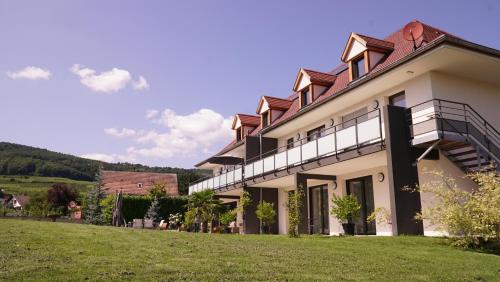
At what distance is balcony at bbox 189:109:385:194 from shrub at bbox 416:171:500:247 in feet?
13.4

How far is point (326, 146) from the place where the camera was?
771 inches

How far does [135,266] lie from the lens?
7.74 meters

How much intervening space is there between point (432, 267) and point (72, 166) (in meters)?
105

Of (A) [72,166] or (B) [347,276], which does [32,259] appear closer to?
(B) [347,276]

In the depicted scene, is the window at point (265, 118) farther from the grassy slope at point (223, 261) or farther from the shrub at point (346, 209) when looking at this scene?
the grassy slope at point (223, 261)

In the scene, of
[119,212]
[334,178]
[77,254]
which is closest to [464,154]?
[334,178]

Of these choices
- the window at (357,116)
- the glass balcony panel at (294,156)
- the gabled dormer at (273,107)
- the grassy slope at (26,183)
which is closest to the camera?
the window at (357,116)

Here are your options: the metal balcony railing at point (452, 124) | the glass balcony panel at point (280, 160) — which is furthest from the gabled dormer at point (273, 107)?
the metal balcony railing at point (452, 124)

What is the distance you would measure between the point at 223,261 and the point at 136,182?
51.6 meters

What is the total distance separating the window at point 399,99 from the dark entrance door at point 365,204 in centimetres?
369

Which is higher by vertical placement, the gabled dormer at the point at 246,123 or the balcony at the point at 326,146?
the gabled dormer at the point at 246,123

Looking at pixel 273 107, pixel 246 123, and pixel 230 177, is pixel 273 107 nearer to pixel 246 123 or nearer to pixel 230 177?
pixel 246 123

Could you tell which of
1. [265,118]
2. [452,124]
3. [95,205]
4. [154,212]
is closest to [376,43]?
[452,124]

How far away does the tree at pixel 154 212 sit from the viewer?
37.4m
